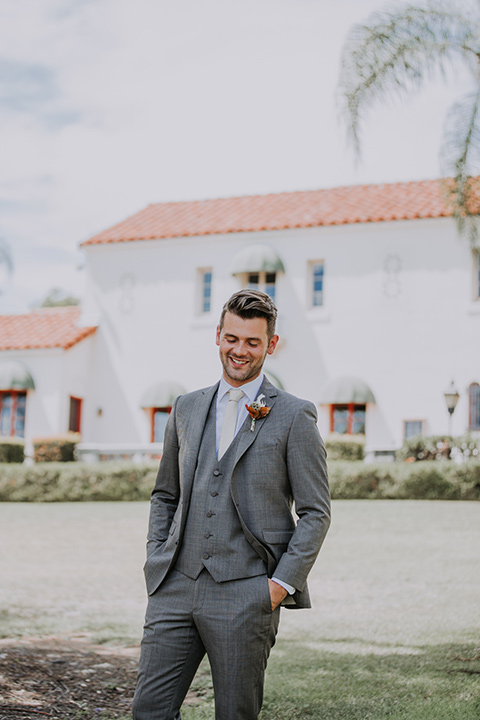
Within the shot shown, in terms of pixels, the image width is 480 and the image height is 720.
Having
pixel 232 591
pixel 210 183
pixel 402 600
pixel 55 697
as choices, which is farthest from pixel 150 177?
pixel 232 591

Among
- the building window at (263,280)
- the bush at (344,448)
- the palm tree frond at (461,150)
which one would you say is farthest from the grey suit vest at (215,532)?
the building window at (263,280)

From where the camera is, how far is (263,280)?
2669 centimetres

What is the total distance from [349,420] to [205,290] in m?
6.69

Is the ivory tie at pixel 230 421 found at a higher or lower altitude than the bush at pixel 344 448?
higher

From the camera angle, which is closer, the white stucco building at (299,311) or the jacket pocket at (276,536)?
the jacket pocket at (276,536)

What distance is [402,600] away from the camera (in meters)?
9.84

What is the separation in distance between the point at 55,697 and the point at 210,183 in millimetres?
25654

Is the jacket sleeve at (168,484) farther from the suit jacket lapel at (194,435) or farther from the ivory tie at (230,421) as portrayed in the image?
the ivory tie at (230,421)

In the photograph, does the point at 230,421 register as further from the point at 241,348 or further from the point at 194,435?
the point at 241,348

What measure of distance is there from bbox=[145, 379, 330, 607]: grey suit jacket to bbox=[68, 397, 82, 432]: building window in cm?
2411

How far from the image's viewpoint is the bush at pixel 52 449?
23903mm

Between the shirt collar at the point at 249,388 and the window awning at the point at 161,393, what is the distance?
22388 millimetres

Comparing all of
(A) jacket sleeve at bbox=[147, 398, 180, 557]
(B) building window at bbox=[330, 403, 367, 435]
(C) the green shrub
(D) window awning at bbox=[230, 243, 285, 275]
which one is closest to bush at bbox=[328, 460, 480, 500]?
(C) the green shrub

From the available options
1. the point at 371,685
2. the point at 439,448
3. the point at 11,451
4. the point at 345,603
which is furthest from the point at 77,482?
the point at 371,685
